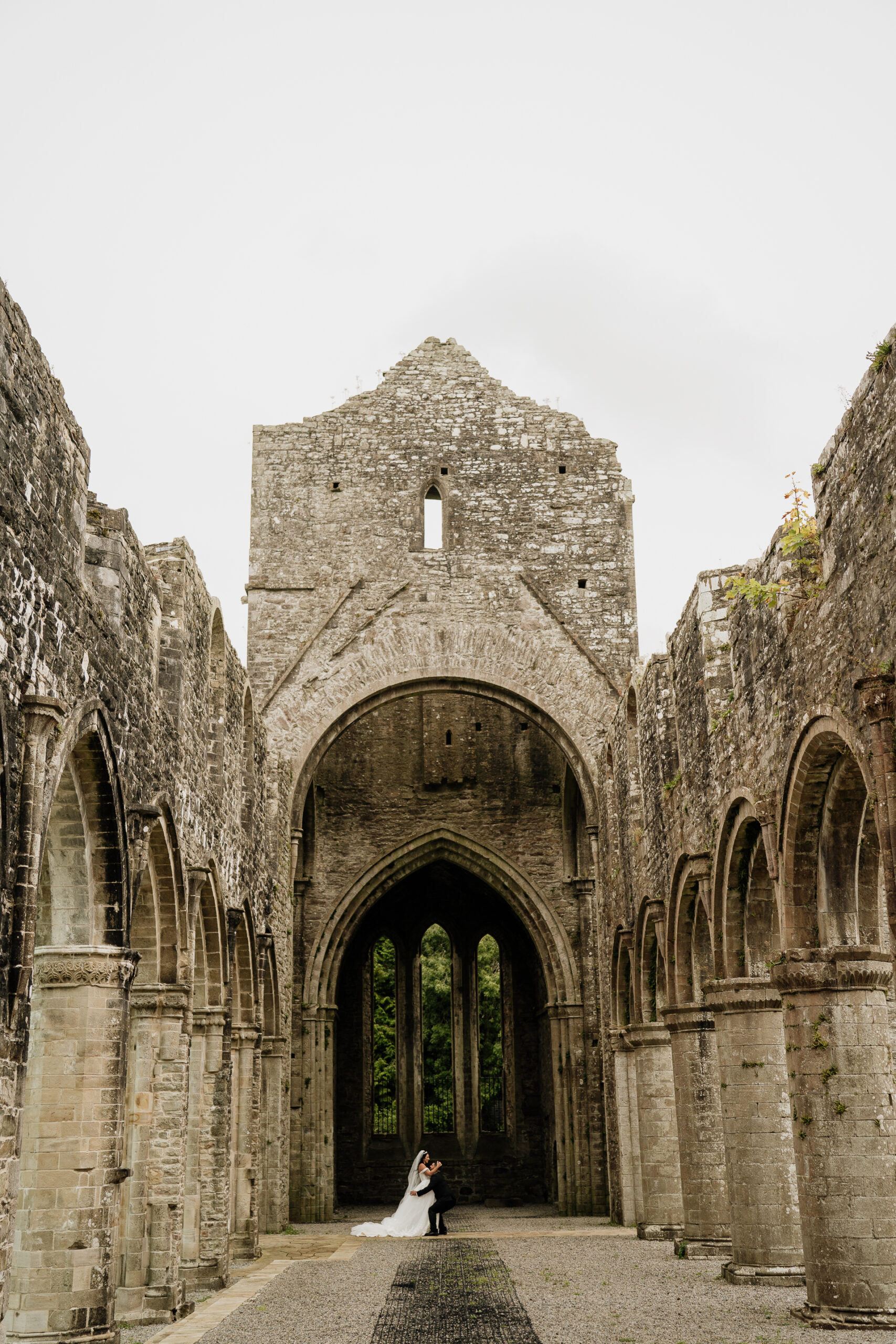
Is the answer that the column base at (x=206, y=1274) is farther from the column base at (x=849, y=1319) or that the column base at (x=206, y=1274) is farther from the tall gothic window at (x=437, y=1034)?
the tall gothic window at (x=437, y=1034)

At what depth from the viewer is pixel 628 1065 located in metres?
15.8

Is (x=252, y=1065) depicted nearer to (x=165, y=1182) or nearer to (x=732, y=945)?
(x=165, y=1182)

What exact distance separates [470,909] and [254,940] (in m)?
10.0

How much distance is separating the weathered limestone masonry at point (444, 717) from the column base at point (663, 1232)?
4702mm

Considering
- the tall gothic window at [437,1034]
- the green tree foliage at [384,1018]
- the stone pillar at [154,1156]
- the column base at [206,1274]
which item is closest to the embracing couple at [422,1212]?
the column base at [206,1274]

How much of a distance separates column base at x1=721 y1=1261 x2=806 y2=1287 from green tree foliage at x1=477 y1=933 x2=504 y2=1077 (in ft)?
46.5

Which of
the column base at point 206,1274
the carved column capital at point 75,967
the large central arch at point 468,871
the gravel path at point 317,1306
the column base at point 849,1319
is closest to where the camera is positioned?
the column base at point 849,1319

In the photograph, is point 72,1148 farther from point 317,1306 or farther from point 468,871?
point 468,871

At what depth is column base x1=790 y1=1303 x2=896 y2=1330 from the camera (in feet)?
22.7

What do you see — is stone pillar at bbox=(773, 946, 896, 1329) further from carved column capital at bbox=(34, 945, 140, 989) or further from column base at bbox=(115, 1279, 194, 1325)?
column base at bbox=(115, 1279, 194, 1325)

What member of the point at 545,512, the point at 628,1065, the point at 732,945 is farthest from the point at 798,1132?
the point at 545,512

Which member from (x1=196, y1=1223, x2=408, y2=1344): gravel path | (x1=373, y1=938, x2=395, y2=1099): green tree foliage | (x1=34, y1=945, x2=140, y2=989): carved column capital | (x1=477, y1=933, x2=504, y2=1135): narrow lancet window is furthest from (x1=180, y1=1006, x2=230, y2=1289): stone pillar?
(x1=477, y1=933, x2=504, y2=1135): narrow lancet window

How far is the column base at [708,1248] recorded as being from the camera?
35.9 ft

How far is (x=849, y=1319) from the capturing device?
7.01m
